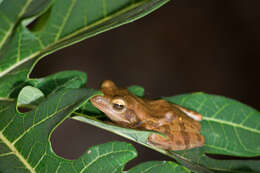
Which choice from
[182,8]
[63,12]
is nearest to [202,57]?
[182,8]

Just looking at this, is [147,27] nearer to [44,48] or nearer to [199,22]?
[199,22]

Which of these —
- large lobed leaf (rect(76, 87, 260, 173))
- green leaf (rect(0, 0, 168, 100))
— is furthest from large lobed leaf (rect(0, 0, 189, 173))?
large lobed leaf (rect(76, 87, 260, 173))

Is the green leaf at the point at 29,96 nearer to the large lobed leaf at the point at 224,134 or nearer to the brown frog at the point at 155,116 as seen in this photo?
the brown frog at the point at 155,116

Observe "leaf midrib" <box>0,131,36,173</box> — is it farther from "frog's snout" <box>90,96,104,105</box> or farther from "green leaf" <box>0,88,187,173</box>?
"frog's snout" <box>90,96,104,105</box>

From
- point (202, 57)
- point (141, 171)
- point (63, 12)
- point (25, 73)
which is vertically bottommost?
point (141, 171)

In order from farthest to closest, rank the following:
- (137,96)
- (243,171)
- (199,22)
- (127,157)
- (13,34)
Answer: (199,22) < (137,96) < (243,171) < (13,34) < (127,157)

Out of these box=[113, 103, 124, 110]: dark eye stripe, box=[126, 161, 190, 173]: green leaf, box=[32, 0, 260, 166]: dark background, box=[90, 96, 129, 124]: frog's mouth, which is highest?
box=[32, 0, 260, 166]: dark background

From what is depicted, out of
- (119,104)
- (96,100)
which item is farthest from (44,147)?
(119,104)

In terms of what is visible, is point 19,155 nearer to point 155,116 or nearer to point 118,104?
point 118,104
